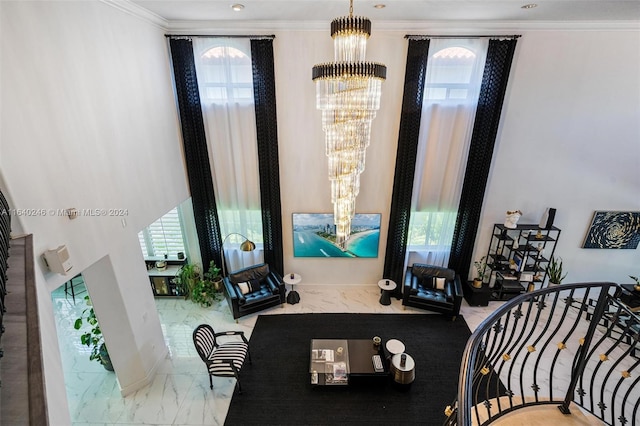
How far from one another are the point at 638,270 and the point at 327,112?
26.0 feet

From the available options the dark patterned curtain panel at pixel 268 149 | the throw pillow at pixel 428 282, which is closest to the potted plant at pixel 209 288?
the dark patterned curtain panel at pixel 268 149

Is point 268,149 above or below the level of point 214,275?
above

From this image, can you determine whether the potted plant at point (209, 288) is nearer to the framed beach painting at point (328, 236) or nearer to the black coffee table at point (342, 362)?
the framed beach painting at point (328, 236)

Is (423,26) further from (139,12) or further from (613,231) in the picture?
(613,231)

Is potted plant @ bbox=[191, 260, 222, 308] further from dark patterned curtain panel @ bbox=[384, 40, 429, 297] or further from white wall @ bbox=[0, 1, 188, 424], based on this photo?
dark patterned curtain panel @ bbox=[384, 40, 429, 297]

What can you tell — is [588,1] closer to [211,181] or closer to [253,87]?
[253,87]

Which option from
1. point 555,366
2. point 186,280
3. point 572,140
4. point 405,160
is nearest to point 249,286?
point 186,280

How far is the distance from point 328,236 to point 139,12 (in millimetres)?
5087

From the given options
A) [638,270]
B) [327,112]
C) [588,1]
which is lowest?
[638,270]

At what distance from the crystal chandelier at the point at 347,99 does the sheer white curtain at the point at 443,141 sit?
2.46 metres

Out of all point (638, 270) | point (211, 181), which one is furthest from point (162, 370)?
point (638, 270)

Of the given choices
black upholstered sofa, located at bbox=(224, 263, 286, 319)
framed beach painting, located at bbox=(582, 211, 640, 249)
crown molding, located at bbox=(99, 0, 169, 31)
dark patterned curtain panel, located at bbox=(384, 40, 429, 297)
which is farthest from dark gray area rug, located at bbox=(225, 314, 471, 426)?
crown molding, located at bbox=(99, 0, 169, 31)

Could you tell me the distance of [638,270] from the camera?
21.7 ft

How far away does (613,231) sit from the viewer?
6320mm
